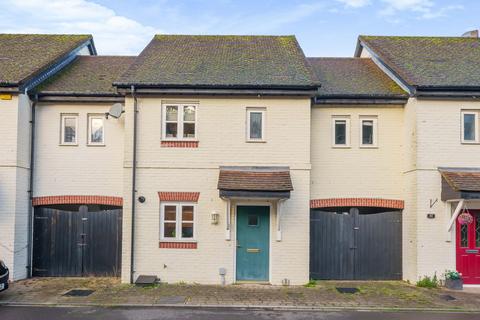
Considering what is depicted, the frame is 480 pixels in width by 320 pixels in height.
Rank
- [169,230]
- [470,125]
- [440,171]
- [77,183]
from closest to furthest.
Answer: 1. [440,171]
2. [169,230]
3. [470,125]
4. [77,183]

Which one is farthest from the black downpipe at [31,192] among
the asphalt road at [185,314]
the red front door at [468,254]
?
the red front door at [468,254]

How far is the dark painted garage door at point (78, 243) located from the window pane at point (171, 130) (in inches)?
110

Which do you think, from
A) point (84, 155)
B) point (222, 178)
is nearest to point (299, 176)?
point (222, 178)

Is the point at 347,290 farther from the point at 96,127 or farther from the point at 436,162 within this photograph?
the point at 96,127

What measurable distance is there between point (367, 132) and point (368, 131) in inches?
1.7

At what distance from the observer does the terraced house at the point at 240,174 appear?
507 inches

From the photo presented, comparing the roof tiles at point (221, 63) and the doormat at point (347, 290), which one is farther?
the roof tiles at point (221, 63)

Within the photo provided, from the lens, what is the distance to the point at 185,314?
9797mm

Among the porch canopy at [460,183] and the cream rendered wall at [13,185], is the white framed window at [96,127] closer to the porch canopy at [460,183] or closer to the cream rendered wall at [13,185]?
the cream rendered wall at [13,185]

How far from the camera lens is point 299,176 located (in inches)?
514

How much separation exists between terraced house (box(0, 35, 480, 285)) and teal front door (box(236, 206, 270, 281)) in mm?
40

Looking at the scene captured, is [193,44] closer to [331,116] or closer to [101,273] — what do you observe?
[331,116]

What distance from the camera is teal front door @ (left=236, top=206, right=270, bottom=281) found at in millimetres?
12969

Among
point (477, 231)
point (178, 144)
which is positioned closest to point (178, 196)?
point (178, 144)
